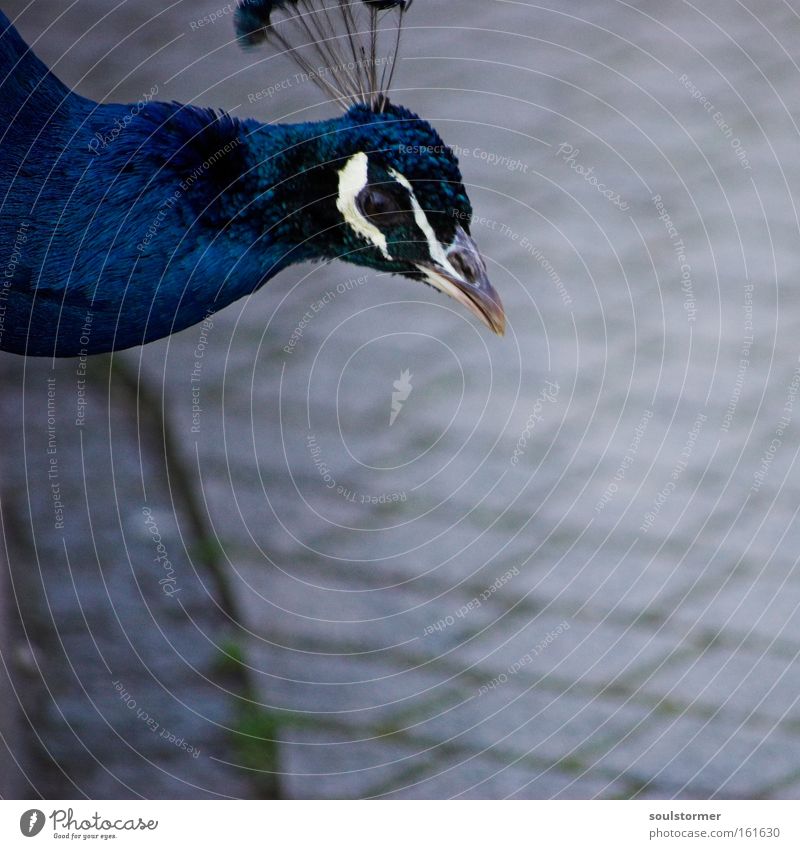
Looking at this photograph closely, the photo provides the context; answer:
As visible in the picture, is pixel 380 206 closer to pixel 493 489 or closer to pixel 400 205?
pixel 400 205

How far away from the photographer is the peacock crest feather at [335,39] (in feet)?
2.51

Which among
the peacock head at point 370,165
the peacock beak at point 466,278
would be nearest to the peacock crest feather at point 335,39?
the peacock head at point 370,165

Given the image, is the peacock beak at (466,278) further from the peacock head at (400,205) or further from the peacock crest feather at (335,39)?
the peacock crest feather at (335,39)

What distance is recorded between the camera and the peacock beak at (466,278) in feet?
2.52

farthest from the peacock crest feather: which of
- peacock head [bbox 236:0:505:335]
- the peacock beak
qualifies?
the peacock beak

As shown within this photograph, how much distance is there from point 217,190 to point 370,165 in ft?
0.41

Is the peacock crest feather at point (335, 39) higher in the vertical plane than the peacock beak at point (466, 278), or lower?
higher

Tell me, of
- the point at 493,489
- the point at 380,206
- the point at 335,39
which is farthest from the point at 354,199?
the point at 493,489

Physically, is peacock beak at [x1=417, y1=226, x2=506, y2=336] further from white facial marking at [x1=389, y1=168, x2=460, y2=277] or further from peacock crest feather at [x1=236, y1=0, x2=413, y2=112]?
peacock crest feather at [x1=236, y1=0, x2=413, y2=112]

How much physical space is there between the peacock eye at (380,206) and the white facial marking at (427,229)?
1cm

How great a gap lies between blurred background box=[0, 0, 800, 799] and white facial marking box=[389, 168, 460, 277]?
4 cm

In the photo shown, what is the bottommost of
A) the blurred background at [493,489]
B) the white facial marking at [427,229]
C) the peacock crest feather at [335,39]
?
the blurred background at [493,489]

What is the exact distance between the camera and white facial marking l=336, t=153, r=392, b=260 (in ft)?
2.47
